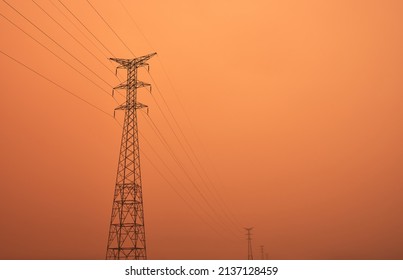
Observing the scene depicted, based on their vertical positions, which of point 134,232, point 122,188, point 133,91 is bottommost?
point 134,232

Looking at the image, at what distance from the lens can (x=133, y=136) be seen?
2678cm

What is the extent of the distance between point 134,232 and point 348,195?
90433mm

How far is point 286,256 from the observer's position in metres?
103

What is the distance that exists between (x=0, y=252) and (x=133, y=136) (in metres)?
30.1

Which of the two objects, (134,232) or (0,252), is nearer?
(134,232)

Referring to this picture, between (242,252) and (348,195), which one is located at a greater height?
(348,195)

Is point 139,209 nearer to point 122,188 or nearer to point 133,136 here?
point 122,188

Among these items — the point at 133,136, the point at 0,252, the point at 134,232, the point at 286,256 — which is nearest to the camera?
the point at 134,232

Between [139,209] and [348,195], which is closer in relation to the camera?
[139,209]
